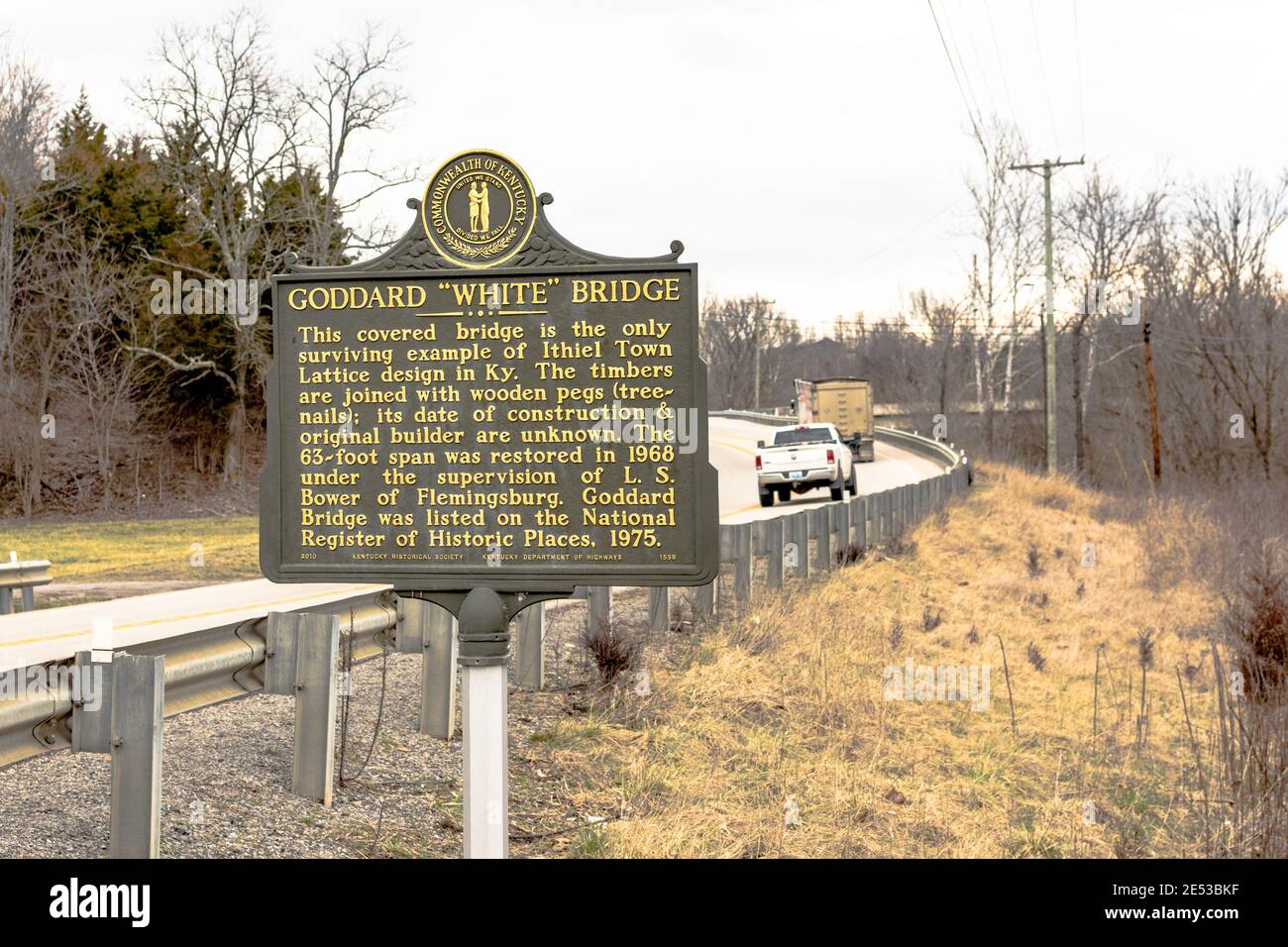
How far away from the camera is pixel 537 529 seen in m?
5.84

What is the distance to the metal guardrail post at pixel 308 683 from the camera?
691 cm

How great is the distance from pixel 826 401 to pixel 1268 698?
35.1 m

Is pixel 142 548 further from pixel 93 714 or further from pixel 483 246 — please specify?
pixel 483 246

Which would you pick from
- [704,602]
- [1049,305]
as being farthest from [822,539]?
[1049,305]

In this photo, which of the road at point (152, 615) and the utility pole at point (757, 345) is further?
the utility pole at point (757, 345)

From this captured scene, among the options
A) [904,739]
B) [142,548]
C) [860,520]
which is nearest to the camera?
[904,739]

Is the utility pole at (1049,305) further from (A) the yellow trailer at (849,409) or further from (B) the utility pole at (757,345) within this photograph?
(B) the utility pole at (757,345)

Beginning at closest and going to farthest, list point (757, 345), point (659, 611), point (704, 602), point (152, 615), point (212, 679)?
point (212, 679) → point (659, 611) → point (704, 602) → point (152, 615) → point (757, 345)

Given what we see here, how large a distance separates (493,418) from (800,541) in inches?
408

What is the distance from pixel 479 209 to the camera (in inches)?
230

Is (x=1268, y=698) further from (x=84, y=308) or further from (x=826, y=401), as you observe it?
(x=826, y=401)

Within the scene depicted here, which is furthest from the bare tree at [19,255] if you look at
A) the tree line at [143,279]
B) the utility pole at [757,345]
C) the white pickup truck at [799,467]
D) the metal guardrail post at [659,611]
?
the utility pole at [757,345]

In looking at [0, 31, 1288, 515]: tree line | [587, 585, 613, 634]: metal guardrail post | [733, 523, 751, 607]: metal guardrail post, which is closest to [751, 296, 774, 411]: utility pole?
[0, 31, 1288, 515]: tree line

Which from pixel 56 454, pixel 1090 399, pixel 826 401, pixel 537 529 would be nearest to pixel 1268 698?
pixel 537 529
